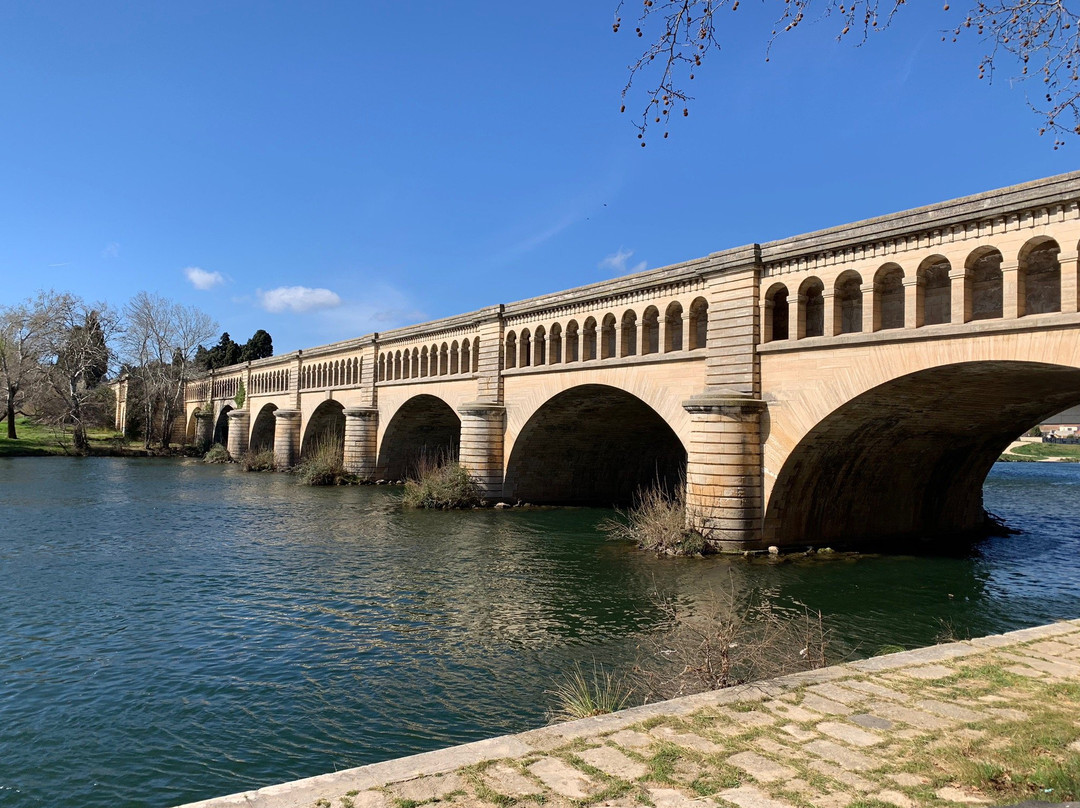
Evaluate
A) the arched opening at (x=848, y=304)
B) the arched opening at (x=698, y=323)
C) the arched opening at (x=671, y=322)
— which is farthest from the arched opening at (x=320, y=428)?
the arched opening at (x=848, y=304)

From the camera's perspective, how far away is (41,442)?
6175 centimetres

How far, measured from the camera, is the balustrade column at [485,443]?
2908cm

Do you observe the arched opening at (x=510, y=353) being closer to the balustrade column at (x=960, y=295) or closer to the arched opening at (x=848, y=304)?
the arched opening at (x=848, y=304)

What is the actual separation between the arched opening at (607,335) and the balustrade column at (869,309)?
8990 mm

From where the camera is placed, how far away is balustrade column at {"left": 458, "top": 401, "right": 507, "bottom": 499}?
2908 cm

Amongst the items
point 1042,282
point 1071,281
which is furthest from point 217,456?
point 1071,281

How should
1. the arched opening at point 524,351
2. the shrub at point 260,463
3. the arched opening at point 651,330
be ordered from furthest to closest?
1. the shrub at point 260,463
2. the arched opening at point 524,351
3. the arched opening at point 651,330

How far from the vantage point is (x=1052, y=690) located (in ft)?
19.4

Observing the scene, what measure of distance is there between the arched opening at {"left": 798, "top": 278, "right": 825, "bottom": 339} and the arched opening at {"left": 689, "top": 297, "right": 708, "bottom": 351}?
270 centimetres

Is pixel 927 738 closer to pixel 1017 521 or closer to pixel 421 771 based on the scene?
pixel 421 771

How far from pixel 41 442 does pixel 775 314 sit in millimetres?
62841

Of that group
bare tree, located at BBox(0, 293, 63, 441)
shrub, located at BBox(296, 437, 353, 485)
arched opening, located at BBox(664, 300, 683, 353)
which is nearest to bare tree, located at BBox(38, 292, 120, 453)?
bare tree, located at BBox(0, 293, 63, 441)

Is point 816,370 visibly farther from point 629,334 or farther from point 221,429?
point 221,429

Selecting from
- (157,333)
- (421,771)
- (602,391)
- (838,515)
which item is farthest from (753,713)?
(157,333)
